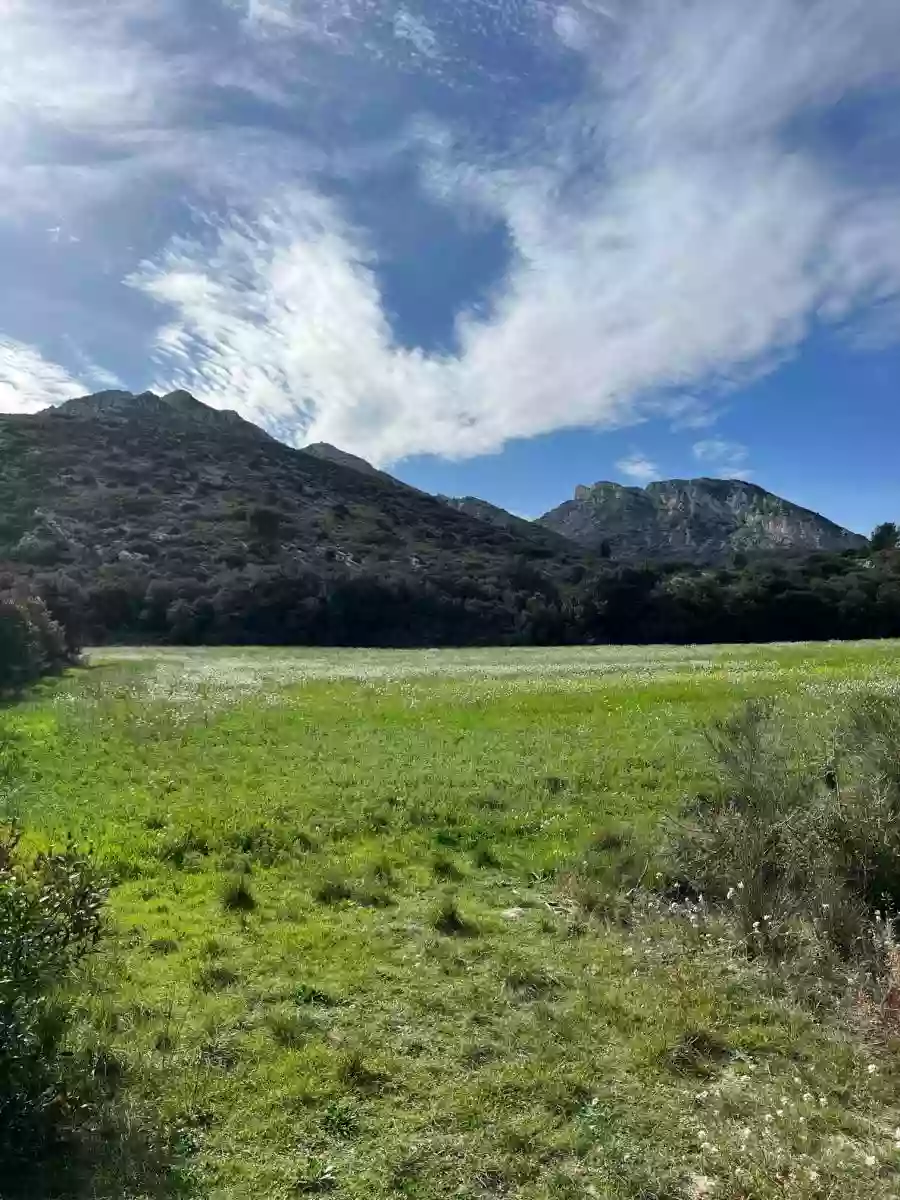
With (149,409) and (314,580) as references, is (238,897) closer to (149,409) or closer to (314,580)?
(314,580)

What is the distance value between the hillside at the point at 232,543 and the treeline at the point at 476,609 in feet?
0.65

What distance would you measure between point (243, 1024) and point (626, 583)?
77280 millimetres

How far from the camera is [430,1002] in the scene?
904 centimetres

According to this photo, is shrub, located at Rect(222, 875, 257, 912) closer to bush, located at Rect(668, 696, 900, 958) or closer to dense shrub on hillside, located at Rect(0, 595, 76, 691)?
bush, located at Rect(668, 696, 900, 958)

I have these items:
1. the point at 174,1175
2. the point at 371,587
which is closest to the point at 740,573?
the point at 371,587

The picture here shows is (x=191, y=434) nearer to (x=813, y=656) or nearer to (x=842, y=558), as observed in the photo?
(x=842, y=558)

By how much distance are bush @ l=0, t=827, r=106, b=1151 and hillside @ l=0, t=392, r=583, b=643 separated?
142ft

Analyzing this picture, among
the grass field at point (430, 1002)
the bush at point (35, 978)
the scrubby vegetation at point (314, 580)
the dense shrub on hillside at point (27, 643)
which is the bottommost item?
the grass field at point (430, 1002)

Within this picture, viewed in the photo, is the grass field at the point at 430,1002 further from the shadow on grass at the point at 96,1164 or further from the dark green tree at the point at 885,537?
the dark green tree at the point at 885,537

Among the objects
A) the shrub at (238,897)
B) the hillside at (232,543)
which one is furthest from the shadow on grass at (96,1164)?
the hillside at (232,543)

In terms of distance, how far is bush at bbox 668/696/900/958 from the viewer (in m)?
10.5

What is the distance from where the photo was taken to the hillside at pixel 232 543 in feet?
238

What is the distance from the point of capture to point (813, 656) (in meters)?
46.1

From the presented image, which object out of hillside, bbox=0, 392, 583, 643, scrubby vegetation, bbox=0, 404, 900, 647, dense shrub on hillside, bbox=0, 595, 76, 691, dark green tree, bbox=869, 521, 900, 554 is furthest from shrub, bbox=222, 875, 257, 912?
dark green tree, bbox=869, 521, 900, 554
